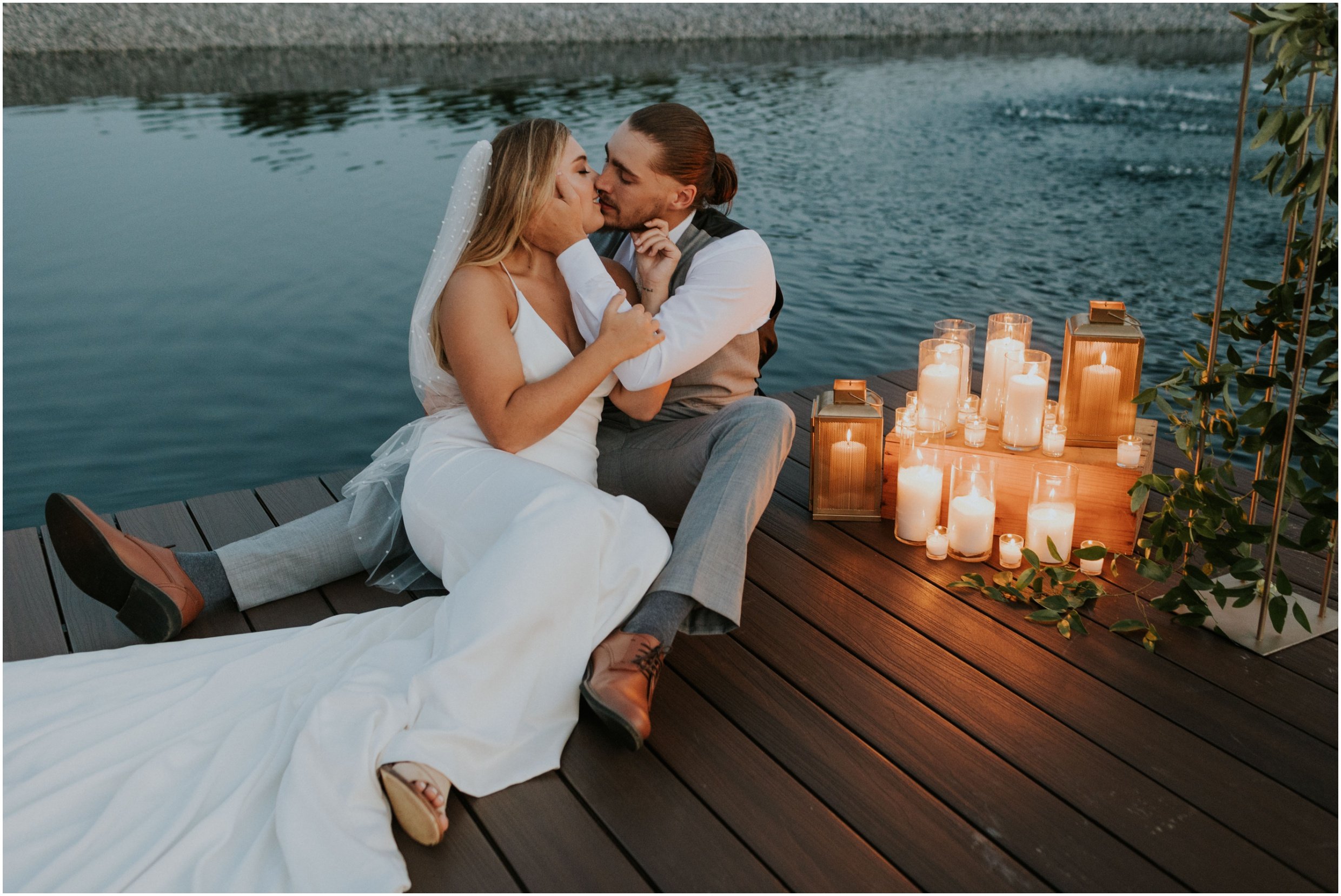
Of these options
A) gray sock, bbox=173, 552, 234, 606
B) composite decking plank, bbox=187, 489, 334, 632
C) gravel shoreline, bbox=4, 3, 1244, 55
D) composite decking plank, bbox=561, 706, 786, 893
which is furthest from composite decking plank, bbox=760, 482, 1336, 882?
gravel shoreline, bbox=4, 3, 1244, 55

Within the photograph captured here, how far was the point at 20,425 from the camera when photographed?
15.6ft

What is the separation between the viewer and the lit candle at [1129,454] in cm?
222

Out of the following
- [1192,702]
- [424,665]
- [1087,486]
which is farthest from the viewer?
[1087,486]

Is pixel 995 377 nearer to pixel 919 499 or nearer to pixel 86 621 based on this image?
pixel 919 499

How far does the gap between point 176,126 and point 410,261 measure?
231 inches

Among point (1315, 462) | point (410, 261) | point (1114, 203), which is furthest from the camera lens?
point (1114, 203)

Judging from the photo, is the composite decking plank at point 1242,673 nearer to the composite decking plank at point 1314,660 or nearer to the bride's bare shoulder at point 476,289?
the composite decking plank at point 1314,660

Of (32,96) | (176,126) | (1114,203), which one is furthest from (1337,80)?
(32,96)

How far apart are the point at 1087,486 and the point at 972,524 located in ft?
0.89

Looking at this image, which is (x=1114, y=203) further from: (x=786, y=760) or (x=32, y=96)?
(x=32, y=96)

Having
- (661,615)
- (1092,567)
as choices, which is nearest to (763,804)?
(661,615)

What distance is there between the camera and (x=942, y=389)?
2443 millimetres

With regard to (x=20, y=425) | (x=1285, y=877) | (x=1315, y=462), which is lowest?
(x=20, y=425)

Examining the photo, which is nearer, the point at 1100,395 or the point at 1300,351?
the point at 1300,351
